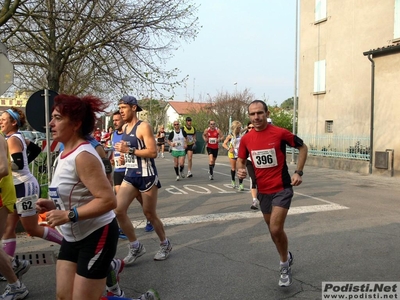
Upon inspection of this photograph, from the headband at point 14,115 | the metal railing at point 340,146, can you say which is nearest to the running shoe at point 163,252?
the headband at point 14,115

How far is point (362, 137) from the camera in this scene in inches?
685

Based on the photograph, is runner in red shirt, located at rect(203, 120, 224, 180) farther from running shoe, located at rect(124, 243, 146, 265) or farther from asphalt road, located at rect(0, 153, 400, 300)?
running shoe, located at rect(124, 243, 146, 265)

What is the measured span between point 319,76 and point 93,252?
68.5ft

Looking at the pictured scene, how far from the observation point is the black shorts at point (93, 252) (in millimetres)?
2652

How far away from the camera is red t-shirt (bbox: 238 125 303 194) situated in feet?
14.7

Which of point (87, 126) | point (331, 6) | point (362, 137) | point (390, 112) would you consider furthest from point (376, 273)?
point (331, 6)

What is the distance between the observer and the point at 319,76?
21.8m

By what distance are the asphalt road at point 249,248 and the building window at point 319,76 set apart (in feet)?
41.2

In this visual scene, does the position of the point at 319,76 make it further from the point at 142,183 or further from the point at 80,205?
the point at 80,205

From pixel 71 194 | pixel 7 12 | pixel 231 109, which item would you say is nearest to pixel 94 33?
pixel 7 12

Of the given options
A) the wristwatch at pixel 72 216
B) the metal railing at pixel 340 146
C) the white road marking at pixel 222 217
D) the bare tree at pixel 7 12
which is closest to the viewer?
the wristwatch at pixel 72 216

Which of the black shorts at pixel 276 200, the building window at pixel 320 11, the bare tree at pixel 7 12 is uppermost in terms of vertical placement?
the building window at pixel 320 11

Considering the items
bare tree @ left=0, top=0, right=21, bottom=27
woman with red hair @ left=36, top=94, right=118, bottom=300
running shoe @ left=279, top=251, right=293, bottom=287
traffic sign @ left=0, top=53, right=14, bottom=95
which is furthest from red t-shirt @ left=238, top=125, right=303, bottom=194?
bare tree @ left=0, top=0, right=21, bottom=27

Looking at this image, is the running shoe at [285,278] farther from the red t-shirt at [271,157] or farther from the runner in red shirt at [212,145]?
the runner in red shirt at [212,145]
